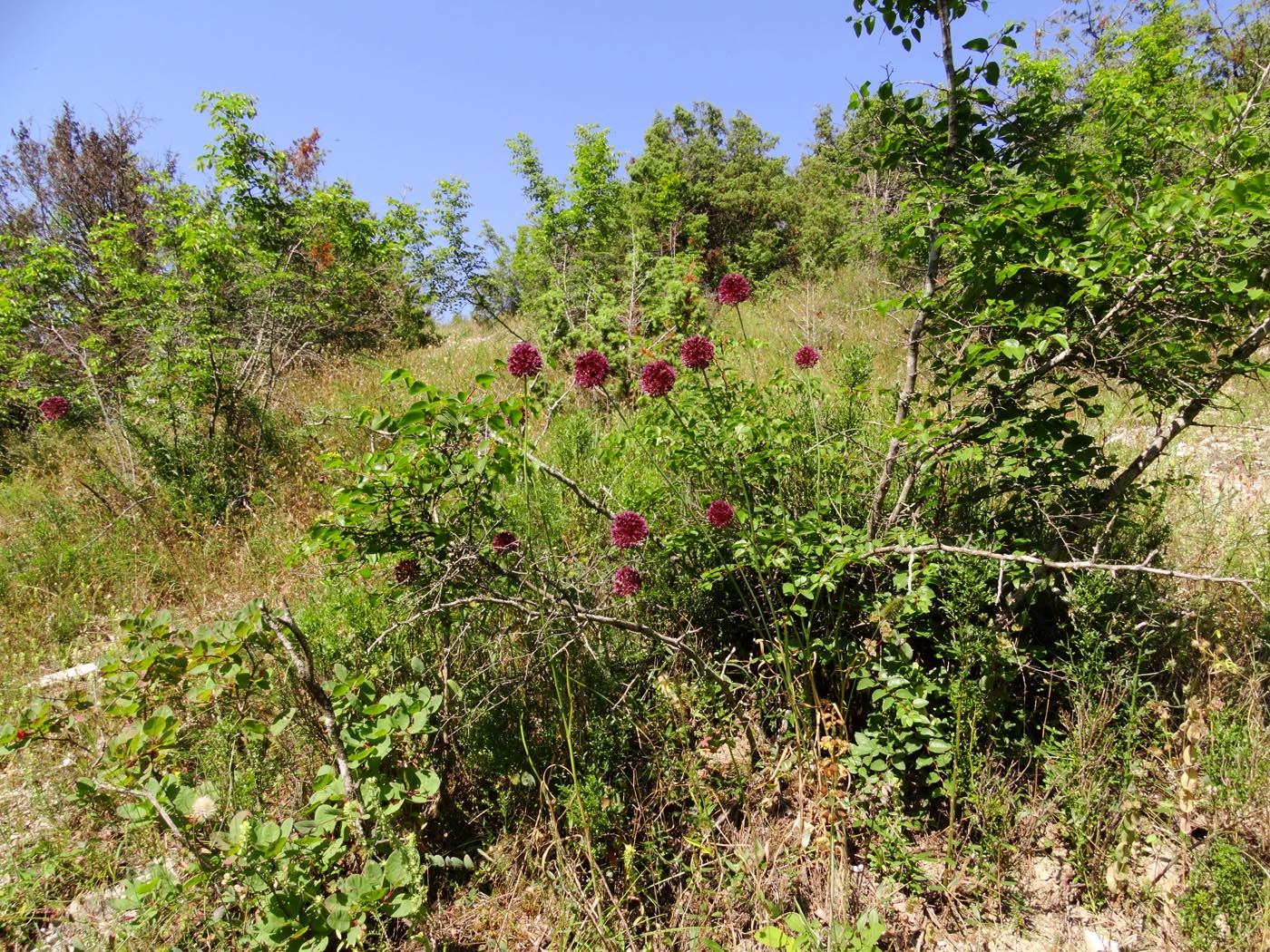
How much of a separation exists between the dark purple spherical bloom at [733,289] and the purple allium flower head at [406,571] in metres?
1.59

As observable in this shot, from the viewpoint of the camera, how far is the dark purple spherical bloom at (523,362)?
6.74ft

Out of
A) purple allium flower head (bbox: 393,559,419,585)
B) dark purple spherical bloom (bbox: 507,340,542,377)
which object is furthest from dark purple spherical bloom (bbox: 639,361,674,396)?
purple allium flower head (bbox: 393,559,419,585)

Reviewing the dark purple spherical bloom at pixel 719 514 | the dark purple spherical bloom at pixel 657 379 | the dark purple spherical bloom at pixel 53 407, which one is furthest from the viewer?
the dark purple spherical bloom at pixel 53 407

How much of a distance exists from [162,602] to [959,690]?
169 inches

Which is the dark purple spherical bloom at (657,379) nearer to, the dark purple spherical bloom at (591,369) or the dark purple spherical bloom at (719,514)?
the dark purple spherical bloom at (591,369)

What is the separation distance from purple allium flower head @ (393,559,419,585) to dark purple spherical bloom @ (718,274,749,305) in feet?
5.23

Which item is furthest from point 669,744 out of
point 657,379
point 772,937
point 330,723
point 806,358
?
point 806,358

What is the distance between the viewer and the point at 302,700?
7.29 feet

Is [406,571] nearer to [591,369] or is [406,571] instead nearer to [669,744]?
[591,369]

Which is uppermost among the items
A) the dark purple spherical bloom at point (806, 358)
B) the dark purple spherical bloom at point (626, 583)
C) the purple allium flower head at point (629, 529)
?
the dark purple spherical bloom at point (806, 358)

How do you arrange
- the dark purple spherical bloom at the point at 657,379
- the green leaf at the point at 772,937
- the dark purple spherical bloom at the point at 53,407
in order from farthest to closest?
the dark purple spherical bloom at the point at 53,407, the dark purple spherical bloom at the point at 657,379, the green leaf at the point at 772,937

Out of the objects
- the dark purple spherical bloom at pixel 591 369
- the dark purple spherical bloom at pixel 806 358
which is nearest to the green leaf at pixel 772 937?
the dark purple spherical bloom at pixel 591 369

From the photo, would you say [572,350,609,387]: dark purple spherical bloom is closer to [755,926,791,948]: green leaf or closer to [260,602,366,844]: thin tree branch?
[260,602,366,844]: thin tree branch

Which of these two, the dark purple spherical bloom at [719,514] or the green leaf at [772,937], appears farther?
the dark purple spherical bloom at [719,514]
